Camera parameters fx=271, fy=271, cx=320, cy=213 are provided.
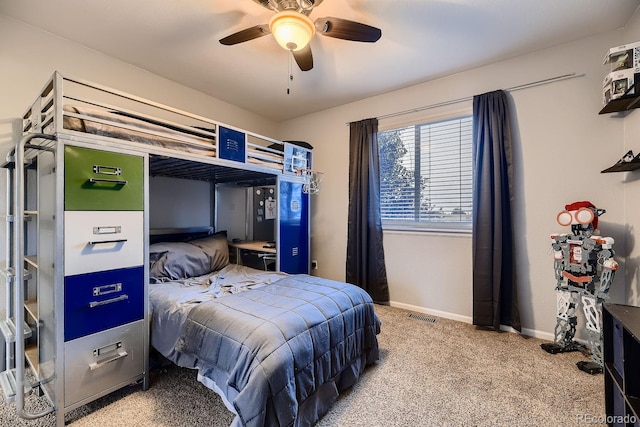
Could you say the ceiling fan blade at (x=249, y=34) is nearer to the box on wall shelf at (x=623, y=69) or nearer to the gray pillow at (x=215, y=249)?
the gray pillow at (x=215, y=249)

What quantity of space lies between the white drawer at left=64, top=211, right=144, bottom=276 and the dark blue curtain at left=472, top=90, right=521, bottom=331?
9.65ft

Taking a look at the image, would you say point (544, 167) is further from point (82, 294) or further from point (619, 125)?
point (82, 294)

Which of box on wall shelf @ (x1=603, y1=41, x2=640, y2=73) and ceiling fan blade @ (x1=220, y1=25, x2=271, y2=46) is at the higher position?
ceiling fan blade @ (x1=220, y1=25, x2=271, y2=46)

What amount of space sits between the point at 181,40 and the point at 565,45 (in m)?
3.36

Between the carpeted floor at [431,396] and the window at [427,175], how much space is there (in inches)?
52.5

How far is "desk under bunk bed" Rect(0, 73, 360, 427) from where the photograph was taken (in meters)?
1.52

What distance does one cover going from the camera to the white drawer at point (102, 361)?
157 cm

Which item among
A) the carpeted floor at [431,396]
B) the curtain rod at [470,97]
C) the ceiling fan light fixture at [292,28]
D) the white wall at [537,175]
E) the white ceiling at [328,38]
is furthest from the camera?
the curtain rod at [470,97]

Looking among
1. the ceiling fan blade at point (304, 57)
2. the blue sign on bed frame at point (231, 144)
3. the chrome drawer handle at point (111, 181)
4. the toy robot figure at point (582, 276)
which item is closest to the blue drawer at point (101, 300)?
the chrome drawer handle at point (111, 181)

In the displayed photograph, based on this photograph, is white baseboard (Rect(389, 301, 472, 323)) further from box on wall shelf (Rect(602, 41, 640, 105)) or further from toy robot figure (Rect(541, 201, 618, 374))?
box on wall shelf (Rect(602, 41, 640, 105))

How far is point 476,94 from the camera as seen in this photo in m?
2.80

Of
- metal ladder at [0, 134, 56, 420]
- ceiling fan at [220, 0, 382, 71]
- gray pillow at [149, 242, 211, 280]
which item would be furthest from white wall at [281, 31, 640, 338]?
metal ladder at [0, 134, 56, 420]

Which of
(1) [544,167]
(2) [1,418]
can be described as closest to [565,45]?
(1) [544,167]

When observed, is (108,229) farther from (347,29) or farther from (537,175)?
(537,175)
